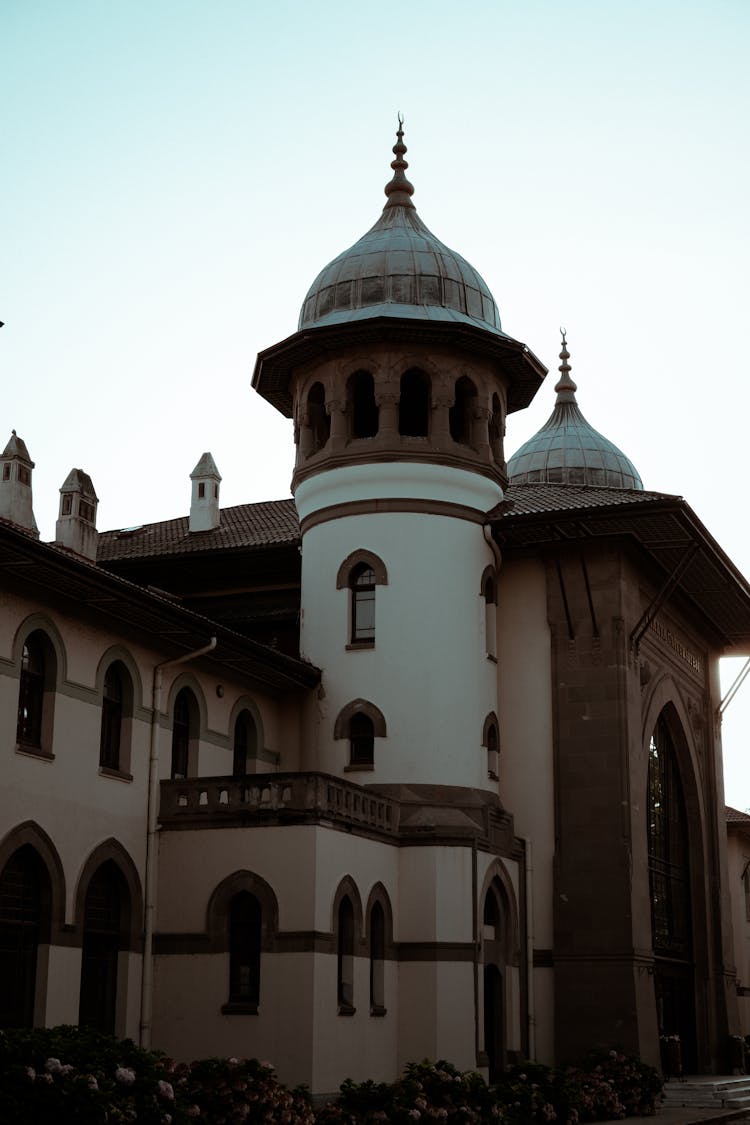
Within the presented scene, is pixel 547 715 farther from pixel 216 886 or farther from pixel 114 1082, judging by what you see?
pixel 114 1082

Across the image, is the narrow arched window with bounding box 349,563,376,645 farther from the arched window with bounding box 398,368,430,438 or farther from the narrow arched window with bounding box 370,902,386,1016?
the narrow arched window with bounding box 370,902,386,1016

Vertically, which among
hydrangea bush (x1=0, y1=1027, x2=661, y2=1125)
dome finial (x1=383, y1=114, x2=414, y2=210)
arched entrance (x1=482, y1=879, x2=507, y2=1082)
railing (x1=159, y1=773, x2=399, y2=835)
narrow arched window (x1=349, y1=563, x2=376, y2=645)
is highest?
dome finial (x1=383, y1=114, x2=414, y2=210)

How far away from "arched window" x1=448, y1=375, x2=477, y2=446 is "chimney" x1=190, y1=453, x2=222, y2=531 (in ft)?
23.2

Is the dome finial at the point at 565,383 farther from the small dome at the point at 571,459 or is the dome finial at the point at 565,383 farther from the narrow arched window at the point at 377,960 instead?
the narrow arched window at the point at 377,960

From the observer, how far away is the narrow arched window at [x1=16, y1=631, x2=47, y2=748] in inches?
910

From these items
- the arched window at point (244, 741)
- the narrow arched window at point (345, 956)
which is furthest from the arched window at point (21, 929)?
the arched window at point (244, 741)

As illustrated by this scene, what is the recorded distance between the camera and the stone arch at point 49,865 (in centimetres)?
2236

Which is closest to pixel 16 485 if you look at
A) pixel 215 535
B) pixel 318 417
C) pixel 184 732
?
pixel 215 535

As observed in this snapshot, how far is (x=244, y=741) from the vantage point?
97.1 ft

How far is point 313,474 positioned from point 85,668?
8.15 metres

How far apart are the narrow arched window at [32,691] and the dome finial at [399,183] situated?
48.7 ft

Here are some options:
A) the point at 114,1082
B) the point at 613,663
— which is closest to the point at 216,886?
the point at 114,1082

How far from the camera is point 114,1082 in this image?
53.4 feet

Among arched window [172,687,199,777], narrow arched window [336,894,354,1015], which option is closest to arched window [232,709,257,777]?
arched window [172,687,199,777]
